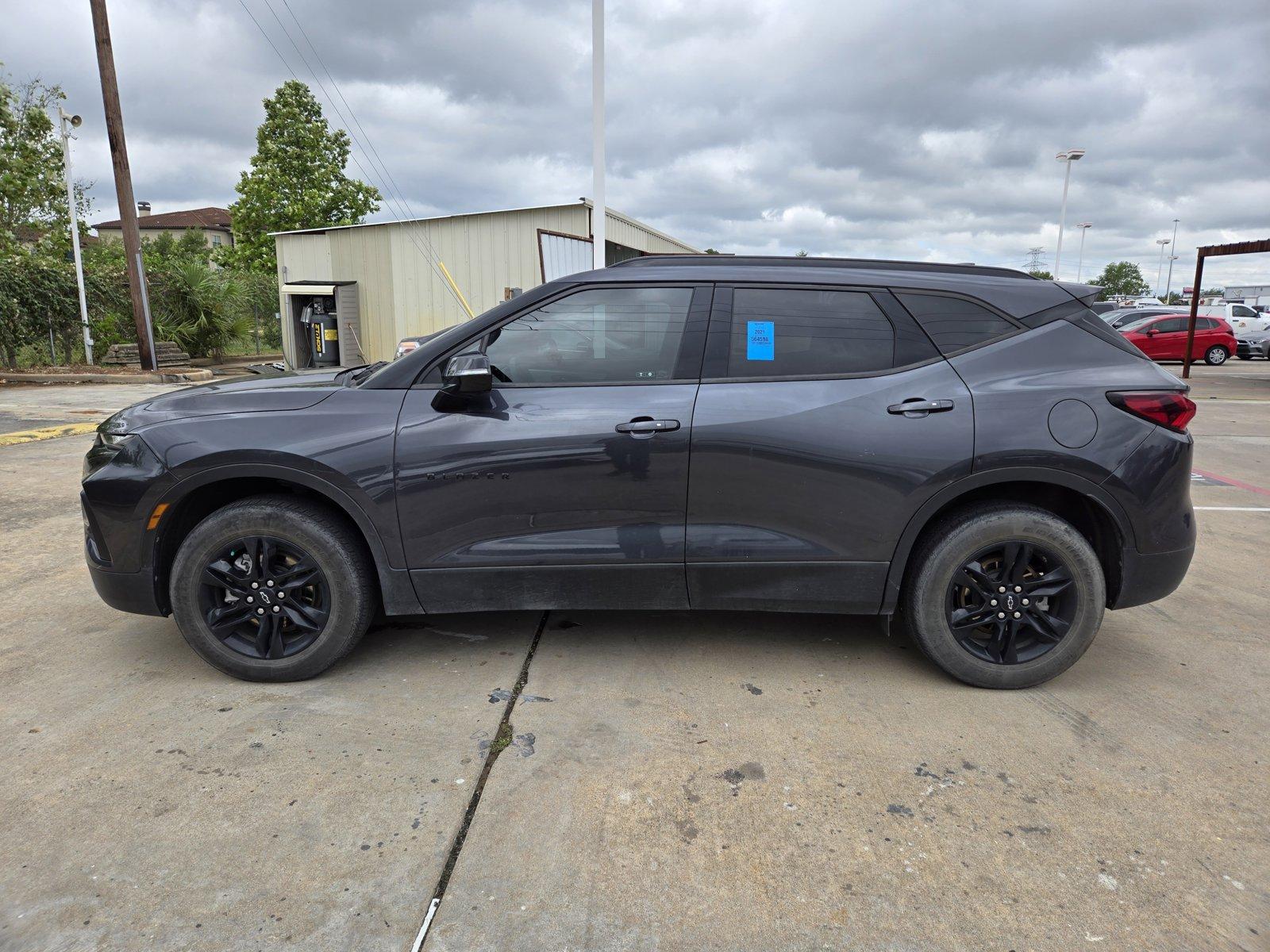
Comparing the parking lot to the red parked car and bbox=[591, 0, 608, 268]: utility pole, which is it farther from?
the red parked car

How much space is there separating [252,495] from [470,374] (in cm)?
109

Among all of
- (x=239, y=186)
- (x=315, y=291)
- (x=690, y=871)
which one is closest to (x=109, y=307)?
(x=315, y=291)

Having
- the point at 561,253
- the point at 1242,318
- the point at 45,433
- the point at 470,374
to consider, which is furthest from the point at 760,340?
the point at 1242,318

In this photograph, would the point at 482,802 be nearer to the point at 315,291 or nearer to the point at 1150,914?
the point at 1150,914

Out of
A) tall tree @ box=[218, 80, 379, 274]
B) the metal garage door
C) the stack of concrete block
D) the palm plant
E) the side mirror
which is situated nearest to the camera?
the side mirror

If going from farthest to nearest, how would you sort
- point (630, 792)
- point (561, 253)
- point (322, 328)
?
point (322, 328) < point (561, 253) < point (630, 792)

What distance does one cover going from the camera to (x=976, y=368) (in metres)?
3.10

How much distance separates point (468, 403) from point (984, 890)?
2.34m

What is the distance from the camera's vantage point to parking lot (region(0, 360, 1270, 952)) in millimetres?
2018

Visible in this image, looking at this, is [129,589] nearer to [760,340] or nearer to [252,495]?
[252,495]

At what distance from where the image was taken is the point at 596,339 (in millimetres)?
3207

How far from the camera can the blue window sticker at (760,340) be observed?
316cm

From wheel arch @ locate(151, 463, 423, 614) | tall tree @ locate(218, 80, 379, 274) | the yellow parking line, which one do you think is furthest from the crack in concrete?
tall tree @ locate(218, 80, 379, 274)

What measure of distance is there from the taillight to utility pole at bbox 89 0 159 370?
1742 centimetres
